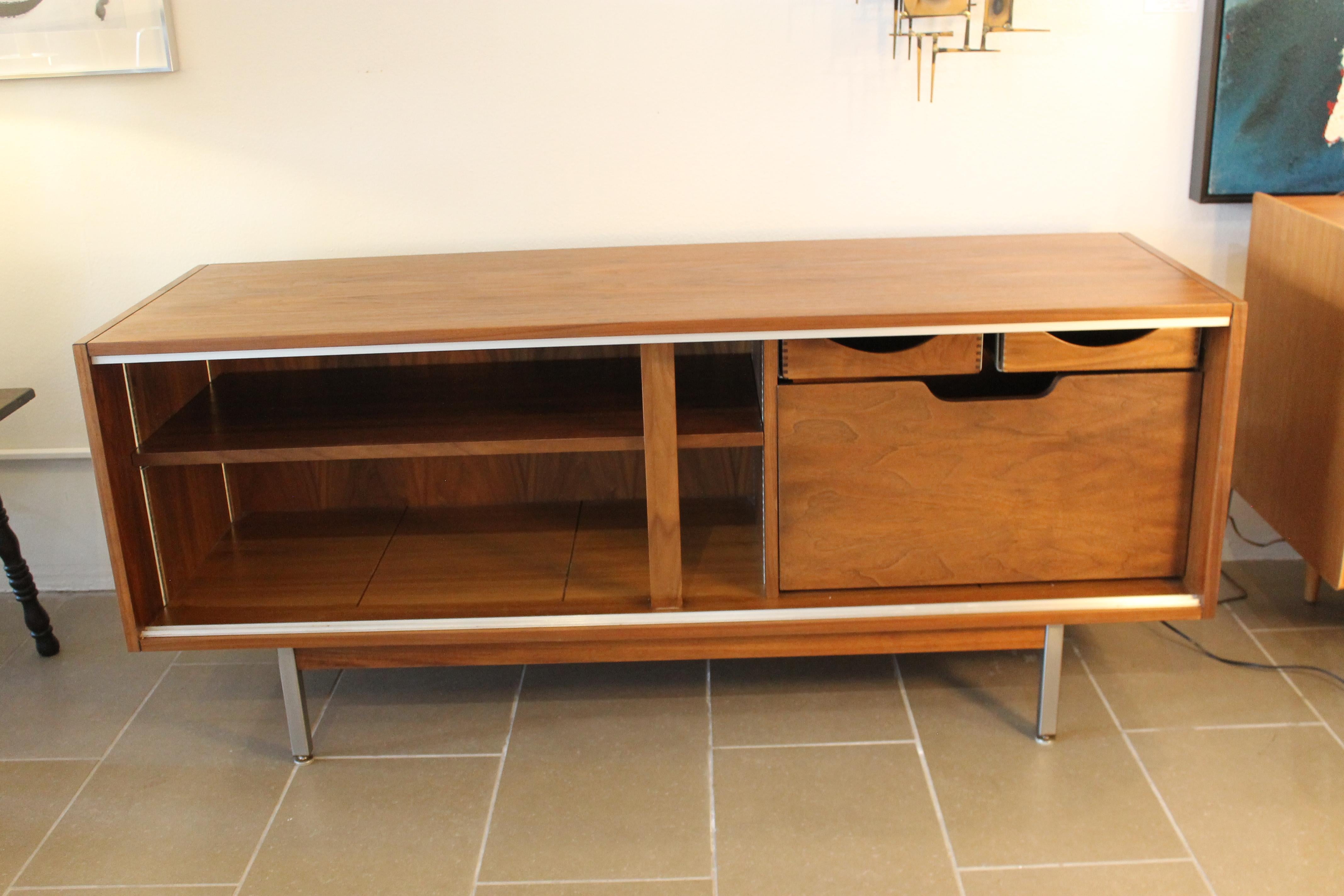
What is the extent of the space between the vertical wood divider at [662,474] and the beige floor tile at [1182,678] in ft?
2.85

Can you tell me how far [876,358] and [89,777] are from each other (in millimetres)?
1551

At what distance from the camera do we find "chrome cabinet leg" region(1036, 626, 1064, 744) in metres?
1.97

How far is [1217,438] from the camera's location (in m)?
1.80

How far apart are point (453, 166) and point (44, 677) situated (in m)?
1.33

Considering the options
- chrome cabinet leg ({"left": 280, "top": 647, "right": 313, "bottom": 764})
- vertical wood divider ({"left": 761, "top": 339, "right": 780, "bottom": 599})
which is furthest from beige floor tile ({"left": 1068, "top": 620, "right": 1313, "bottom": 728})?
chrome cabinet leg ({"left": 280, "top": 647, "right": 313, "bottom": 764})

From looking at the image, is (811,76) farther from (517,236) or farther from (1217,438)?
(1217,438)

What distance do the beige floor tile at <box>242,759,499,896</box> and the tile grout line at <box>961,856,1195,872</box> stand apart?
79cm

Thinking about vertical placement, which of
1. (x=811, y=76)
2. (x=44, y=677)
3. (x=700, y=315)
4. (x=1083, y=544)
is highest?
(x=811, y=76)

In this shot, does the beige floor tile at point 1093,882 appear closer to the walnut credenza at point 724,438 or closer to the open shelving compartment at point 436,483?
the walnut credenza at point 724,438

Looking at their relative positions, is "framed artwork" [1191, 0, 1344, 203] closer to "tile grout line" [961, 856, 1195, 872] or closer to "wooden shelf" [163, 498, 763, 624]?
"wooden shelf" [163, 498, 763, 624]

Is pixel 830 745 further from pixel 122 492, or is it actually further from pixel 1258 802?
pixel 122 492

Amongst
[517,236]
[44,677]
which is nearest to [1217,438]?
[517,236]

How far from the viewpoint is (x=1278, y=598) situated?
97.6 inches

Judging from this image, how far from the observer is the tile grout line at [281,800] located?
1.80 metres
